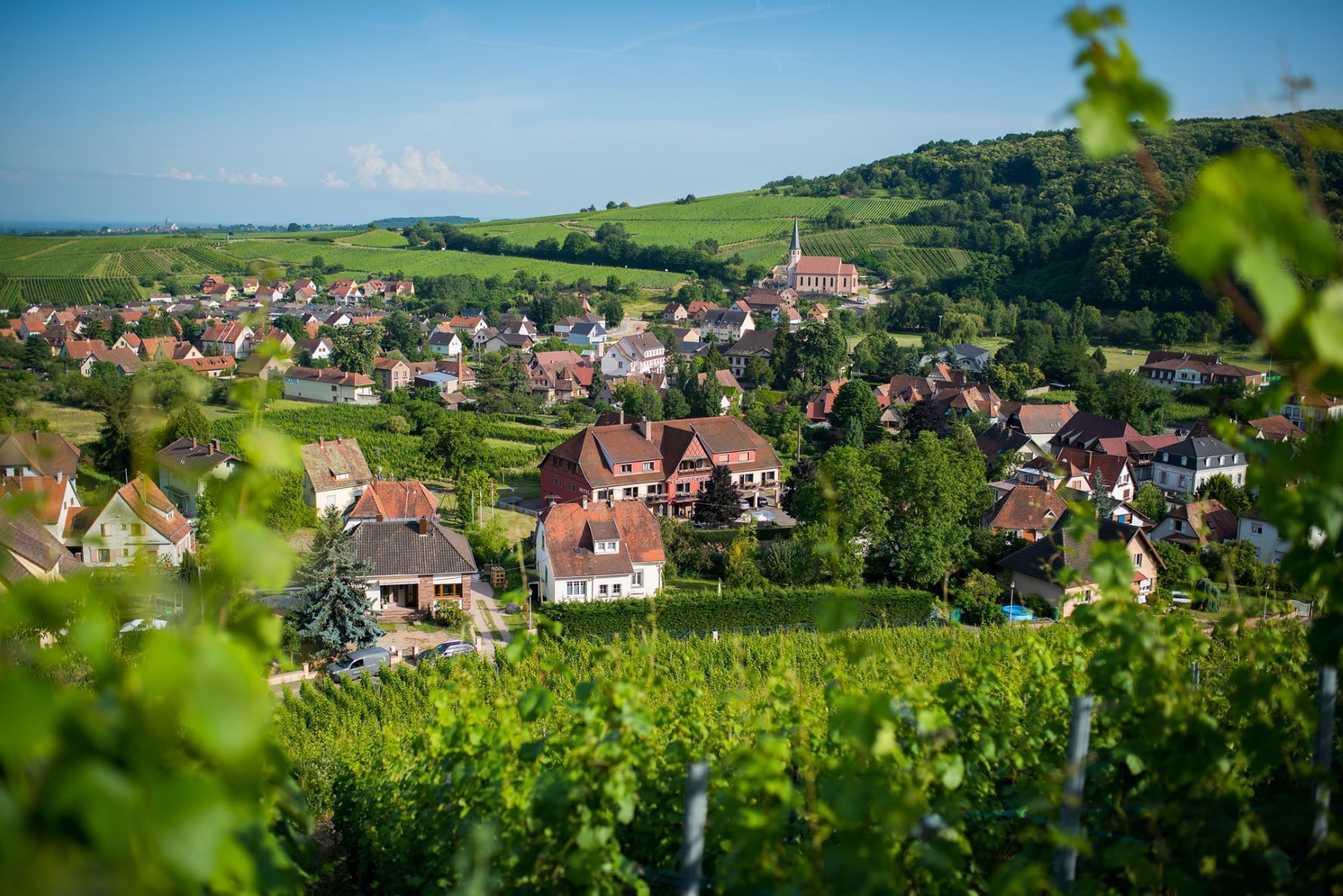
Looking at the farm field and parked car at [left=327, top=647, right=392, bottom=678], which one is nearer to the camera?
parked car at [left=327, top=647, right=392, bottom=678]

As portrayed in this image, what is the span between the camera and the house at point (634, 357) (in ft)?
184

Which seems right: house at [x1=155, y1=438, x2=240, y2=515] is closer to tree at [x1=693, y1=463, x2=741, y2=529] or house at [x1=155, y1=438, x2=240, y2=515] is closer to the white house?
tree at [x1=693, y1=463, x2=741, y2=529]

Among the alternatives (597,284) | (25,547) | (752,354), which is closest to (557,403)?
(752,354)

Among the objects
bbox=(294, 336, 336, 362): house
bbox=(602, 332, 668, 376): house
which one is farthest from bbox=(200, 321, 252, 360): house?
bbox=(602, 332, 668, 376): house

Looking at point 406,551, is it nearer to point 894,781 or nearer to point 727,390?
point 894,781

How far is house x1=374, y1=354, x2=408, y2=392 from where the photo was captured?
161ft

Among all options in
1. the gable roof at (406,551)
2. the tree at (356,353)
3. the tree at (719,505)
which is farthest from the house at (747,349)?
the gable roof at (406,551)

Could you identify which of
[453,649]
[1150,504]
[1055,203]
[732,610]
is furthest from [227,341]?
[1055,203]

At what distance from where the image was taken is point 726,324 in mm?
69125

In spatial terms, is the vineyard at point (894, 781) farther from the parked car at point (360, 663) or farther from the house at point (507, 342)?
the house at point (507, 342)

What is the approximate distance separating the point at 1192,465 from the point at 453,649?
27501mm

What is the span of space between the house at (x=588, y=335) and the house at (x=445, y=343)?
8.24 metres

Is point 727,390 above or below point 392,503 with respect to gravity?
above

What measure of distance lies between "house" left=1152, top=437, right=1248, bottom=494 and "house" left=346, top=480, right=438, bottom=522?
26.3 meters
